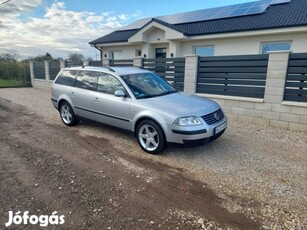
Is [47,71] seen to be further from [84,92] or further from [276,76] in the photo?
[276,76]

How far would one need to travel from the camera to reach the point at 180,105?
163 inches

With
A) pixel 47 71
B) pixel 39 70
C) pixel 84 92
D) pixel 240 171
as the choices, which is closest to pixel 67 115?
pixel 84 92

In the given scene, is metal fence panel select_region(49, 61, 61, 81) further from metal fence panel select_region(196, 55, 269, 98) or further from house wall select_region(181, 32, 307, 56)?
metal fence panel select_region(196, 55, 269, 98)

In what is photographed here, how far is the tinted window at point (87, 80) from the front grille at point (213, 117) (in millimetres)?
2892

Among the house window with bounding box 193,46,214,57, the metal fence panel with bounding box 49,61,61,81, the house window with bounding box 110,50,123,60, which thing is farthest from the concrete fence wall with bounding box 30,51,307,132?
the metal fence panel with bounding box 49,61,61,81

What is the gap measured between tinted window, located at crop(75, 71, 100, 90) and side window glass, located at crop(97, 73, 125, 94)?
0.63 feet

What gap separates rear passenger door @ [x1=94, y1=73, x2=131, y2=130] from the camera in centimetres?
460

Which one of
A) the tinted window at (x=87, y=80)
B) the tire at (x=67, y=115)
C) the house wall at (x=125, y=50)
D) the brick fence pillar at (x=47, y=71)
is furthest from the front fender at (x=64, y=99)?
the brick fence pillar at (x=47, y=71)

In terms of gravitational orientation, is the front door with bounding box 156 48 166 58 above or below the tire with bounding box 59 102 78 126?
above

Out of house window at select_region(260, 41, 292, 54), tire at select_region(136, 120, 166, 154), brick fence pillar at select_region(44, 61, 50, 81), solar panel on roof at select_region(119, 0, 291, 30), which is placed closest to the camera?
tire at select_region(136, 120, 166, 154)

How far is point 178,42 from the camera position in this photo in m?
12.5

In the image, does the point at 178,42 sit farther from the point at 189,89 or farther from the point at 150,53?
the point at 189,89

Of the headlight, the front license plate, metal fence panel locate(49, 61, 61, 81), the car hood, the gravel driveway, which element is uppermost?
metal fence panel locate(49, 61, 61, 81)

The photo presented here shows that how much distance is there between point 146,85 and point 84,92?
171 centimetres
